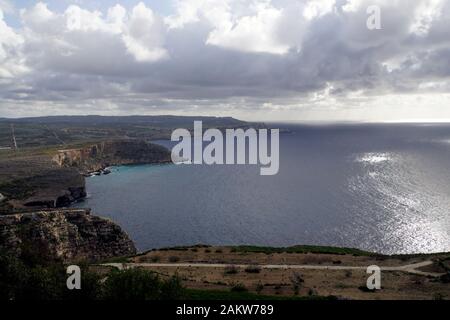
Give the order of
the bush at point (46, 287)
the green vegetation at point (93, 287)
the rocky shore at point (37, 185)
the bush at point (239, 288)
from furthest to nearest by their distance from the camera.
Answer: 1. the rocky shore at point (37, 185)
2. the bush at point (239, 288)
3. the bush at point (46, 287)
4. the green vegetation at point (93, 287)

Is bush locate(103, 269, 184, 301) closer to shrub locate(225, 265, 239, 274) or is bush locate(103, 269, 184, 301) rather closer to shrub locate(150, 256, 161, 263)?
shrub locate(225, 265, 239, 274)

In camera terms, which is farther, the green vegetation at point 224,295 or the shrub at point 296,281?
the shrub at point 296,281

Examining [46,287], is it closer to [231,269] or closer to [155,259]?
[231,269]

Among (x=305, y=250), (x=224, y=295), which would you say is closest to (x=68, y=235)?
(x=305, y=250)

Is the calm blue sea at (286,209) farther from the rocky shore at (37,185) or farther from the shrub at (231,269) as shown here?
the shrub at (231,269)

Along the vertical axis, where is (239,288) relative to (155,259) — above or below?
above

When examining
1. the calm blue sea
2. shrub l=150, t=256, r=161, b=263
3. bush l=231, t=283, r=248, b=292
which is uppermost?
bush l=231, t=283, r=248, b=292

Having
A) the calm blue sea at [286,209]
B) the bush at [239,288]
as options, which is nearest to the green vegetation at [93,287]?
the bush at [239,288]

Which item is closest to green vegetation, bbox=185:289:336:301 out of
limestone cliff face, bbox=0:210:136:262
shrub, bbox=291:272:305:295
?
shrub, bbox=291:272:305:295
